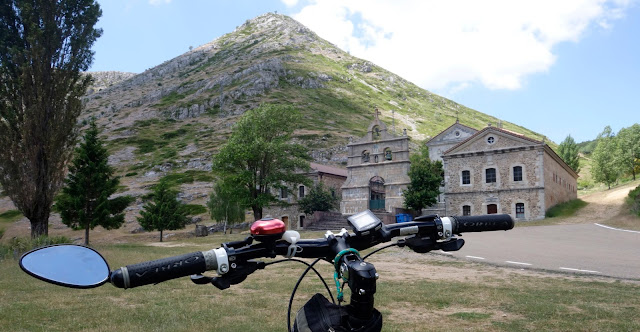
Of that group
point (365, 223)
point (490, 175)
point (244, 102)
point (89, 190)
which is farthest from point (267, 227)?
point (244, 102)

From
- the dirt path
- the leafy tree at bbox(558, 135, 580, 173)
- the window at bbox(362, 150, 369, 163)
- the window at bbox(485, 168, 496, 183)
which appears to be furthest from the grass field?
the leafy tree at bbox(558, 135, 580, 173)

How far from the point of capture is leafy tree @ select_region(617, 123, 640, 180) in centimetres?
5609

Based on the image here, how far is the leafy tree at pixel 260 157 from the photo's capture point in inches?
1476

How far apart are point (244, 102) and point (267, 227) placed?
422ft

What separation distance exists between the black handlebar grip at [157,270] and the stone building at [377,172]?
3951cm

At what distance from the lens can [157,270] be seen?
183 centimetres

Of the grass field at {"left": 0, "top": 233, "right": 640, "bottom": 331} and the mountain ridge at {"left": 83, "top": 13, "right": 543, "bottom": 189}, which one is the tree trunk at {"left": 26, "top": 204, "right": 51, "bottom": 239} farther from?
the mountain ridge at {"left": 83, "top": 13, "right": 543, "bottom": 189}

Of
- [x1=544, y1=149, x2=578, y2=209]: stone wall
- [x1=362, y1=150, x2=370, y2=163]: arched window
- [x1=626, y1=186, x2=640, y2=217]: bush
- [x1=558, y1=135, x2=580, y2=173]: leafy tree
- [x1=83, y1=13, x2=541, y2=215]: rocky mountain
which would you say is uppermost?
[x1=83, y1=13, x2=541, y2=215]: rocky mountain

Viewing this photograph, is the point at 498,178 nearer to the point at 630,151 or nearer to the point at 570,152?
the point at 630,151

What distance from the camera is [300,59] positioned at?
162m

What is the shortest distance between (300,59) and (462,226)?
165401 mm

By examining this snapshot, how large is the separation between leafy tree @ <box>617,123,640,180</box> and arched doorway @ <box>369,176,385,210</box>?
34.0 metres

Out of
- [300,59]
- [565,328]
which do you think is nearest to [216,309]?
[565,328]

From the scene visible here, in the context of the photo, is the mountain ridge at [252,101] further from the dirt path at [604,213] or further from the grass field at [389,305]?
the grass field at [389,305]
